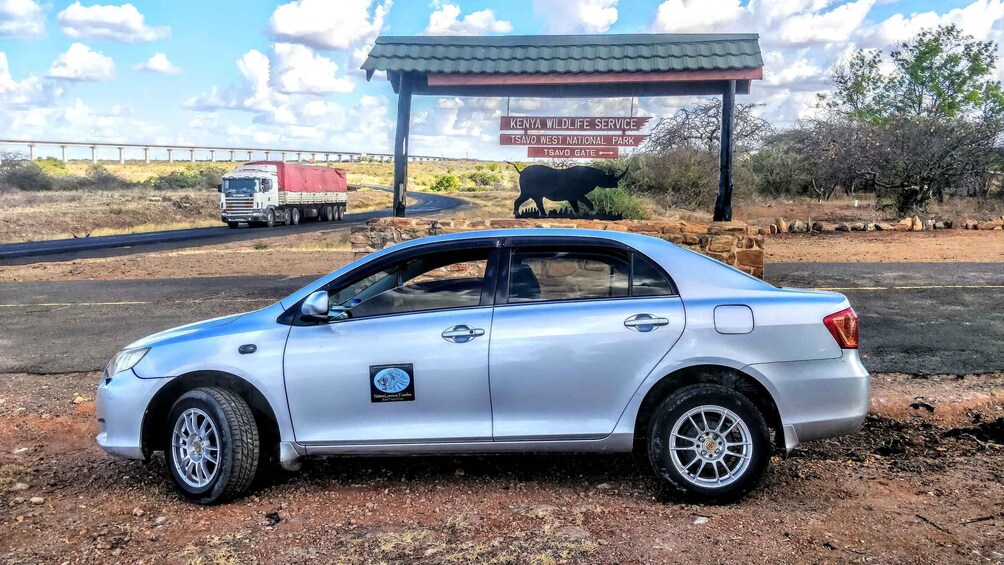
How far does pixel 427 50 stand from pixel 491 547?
8.17 m

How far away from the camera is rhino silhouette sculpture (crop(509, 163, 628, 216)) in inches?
431

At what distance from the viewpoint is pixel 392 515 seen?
4.52m

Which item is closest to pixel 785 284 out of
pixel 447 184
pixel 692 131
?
pixel 692 131

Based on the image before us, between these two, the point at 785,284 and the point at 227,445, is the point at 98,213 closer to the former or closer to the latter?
the point at 785,284

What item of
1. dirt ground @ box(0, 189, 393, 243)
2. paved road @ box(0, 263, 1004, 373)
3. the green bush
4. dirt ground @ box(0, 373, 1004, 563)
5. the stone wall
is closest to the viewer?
dirt ground @ box(0, 373, 1004, 563)

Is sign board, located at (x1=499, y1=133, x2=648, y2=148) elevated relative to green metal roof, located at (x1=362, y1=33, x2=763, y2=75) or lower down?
lower down

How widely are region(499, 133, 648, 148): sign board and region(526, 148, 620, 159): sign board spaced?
0.05 meters

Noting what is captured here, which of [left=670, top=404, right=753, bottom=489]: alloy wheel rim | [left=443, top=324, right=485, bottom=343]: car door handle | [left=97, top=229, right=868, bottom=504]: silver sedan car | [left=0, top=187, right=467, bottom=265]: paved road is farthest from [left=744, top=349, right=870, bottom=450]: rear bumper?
[left=0, top=187, right=467, bottom=265]: paved road

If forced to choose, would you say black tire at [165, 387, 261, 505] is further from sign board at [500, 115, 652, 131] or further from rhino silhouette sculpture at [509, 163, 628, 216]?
sign board at [500, 115, 652, 131]

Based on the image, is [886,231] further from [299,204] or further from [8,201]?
[8,201]

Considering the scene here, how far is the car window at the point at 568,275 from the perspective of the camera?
4.79m

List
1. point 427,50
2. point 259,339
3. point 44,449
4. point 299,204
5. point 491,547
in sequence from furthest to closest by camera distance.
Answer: point 299,204
point 427,50
point 44,449
point 259,339
point 491,547

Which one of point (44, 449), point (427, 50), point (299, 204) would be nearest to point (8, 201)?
point (299, 204)

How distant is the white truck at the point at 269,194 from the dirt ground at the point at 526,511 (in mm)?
32793
